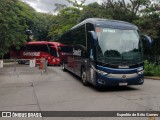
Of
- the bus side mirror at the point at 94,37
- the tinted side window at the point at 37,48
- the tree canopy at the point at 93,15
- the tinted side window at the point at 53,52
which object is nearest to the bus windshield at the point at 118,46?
the bus side mirror at the point at 94,37

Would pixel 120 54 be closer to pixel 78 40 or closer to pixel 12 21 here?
pixel 78 40

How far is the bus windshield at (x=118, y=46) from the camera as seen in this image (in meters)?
Answer: 11.1

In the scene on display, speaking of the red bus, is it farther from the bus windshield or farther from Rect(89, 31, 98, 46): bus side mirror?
Rect(89, 31, 98, 46): bus side mirror

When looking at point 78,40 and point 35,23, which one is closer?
point 78,40

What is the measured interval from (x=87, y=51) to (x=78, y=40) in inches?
103

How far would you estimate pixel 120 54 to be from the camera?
11.1 meters

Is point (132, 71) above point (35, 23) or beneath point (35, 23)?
beneath

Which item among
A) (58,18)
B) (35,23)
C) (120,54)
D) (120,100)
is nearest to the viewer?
(120,100)

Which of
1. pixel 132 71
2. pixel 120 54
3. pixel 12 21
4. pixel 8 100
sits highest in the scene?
pixel 12 21

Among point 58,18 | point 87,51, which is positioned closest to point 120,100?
point 87,51

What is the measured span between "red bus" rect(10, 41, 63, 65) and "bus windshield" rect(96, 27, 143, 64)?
1852 centimetres

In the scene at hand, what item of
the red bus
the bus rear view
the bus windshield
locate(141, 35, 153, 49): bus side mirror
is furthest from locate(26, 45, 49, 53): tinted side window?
the bus windshield

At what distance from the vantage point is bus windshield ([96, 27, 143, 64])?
1108 cm

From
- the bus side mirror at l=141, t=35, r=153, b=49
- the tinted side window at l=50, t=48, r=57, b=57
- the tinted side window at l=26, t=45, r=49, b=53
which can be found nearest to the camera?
the bus side mirror at l=141, t=35, r=153, b=49
